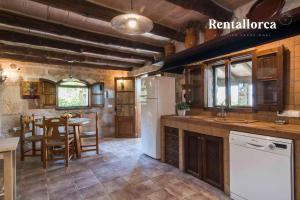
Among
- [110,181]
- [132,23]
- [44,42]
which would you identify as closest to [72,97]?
[44,42]

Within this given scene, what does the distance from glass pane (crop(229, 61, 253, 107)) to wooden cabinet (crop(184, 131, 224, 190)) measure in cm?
89

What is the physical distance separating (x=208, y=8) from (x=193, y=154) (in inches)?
86.0

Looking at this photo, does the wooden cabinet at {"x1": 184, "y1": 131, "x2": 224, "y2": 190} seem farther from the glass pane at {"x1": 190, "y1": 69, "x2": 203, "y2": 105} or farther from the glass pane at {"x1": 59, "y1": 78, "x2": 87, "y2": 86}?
the glass pane at {"x1": 59, "y1": 78, "x2": 87, "y2": 86}

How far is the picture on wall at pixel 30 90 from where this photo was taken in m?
4.69

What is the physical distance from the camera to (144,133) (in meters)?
4.09

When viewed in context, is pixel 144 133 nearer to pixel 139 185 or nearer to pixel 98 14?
pixel 139 185

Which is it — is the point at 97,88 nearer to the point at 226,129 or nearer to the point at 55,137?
the point at 55,137

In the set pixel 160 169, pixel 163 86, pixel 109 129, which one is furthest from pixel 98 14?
pixel 109 129

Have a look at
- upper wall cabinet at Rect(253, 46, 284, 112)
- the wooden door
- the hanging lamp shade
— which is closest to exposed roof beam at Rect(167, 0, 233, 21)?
the hanging lamp shade

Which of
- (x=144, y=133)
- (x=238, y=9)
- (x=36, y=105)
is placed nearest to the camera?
(x=238, y=9)

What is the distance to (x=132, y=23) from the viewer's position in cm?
186

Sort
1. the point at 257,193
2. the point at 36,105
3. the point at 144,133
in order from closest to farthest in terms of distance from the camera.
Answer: the point at 257,193 → the point at 144,133 → the point at 36,105

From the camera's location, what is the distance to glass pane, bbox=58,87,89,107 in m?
5.29

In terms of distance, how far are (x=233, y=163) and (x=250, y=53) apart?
1.63m
